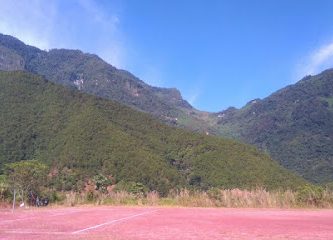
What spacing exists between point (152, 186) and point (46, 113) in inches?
711

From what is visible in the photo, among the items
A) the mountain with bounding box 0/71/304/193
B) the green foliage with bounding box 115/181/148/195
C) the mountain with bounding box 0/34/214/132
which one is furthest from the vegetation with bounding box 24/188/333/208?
the mountain with bounding box 0/34/214/132

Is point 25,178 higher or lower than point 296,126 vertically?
lower

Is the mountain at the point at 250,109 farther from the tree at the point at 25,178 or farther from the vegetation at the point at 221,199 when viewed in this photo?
the tree at the point at 25,178

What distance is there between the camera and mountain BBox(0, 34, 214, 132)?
144375 mm

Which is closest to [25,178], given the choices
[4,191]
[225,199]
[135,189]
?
[4,191]

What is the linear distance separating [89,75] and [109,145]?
112685 millimetres

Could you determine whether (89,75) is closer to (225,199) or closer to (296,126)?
Result: (296,126)

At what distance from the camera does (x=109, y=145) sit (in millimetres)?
55125

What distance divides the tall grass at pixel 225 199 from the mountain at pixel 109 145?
2598 centimetres

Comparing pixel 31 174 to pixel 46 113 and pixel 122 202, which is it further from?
pixel 46 113

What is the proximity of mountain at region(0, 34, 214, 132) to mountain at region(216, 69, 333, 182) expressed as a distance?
13.2 metres

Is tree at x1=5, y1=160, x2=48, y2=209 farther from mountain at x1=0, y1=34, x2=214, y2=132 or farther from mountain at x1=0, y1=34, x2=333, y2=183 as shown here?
mountain at x1=0, y1=34, x2=214, y2=132

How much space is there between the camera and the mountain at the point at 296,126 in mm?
110562

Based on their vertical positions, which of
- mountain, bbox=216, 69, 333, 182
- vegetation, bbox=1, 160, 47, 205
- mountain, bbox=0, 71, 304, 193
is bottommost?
vegetation, bbox=1, 160, 47, 205
